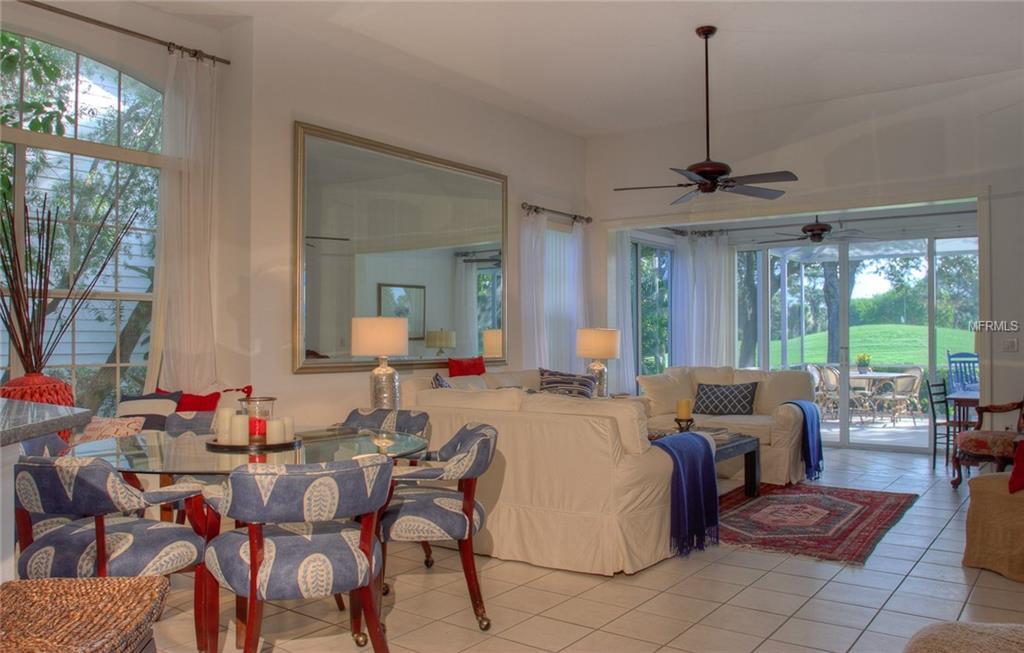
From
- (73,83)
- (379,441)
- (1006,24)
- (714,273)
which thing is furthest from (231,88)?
(714,273)

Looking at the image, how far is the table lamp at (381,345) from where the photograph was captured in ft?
17.1

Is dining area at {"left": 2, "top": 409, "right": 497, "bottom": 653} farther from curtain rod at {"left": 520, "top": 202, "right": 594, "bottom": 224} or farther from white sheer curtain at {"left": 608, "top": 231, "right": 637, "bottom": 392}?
white sheer curtain at {"left": 608, "top": 231, "right": 637, "bottom": 392}

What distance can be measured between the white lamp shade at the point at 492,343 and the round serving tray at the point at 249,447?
3.86m

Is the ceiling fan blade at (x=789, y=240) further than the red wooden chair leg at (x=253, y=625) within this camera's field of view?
Yes

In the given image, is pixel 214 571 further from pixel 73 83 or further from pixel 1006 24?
Result: pixel 1006 24

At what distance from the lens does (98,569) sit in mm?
2645

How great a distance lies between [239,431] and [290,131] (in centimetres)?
278

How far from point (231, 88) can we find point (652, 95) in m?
3.60

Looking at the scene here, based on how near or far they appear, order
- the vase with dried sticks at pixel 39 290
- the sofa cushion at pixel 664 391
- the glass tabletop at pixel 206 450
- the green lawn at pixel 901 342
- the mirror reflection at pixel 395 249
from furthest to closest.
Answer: the green lawn at pixel 901 342
the sofa cushion at pixel 664 391
the mirror reflection at pixel 395 249
the vase with dried sticks at pixel 39 290
the glass tabletop at pixel 206 450

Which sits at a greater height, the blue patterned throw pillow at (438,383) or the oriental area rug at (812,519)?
the blue patterned throw pillow at (438,383)

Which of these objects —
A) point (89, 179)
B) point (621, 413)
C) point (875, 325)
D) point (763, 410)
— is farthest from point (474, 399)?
point (875, 325)

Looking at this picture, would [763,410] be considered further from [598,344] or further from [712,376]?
[598,344]

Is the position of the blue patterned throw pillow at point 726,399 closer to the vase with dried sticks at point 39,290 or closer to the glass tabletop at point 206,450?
the glass tabletop at point 206,450

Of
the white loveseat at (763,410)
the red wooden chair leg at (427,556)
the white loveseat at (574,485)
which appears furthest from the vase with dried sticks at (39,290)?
the white loveseat at (763,410)
